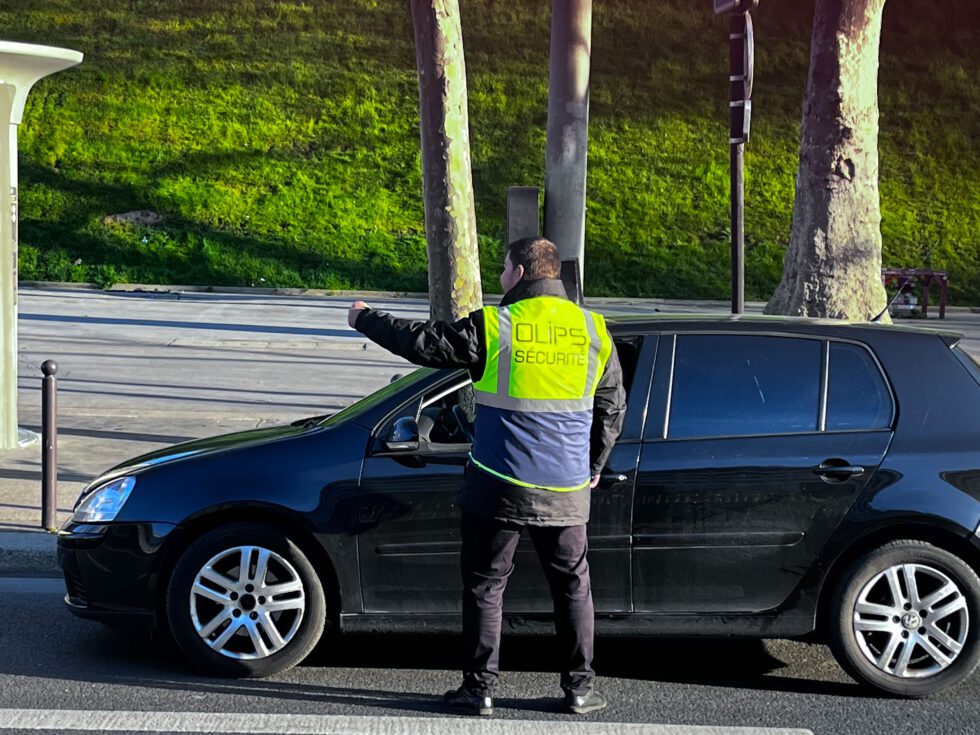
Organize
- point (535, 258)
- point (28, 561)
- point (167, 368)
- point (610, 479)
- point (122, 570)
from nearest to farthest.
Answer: point (535, 258), point (610, 479), point (122, 570), point (28, 561), point (167, 368)

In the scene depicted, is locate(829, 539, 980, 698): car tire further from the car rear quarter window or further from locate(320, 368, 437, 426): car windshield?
locate(320, 368, 437, 426): car windshield

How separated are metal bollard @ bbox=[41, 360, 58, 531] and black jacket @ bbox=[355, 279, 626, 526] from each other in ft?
11.0

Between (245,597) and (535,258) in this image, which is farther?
(245,597)

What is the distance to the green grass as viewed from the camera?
27.4m

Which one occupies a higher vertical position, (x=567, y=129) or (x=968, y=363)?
(x=567, y=129)

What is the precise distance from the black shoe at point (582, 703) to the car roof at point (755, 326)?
1.42 metres

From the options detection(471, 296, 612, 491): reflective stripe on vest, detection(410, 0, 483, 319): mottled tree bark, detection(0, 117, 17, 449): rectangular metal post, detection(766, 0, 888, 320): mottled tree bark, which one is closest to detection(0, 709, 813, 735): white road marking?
detection(471, 296, 612, 491): reflective stripe on vest

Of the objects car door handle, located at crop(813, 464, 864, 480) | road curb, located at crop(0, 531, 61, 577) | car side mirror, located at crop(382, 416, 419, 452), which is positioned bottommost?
road curb, located at crop(0, 531, 61, 577)

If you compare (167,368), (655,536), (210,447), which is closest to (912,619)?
(655,536)

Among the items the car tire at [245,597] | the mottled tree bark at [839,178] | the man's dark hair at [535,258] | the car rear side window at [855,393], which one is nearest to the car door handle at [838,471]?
the car rear side window at [855,393]

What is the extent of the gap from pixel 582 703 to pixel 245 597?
1.35 meters

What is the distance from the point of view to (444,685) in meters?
5.07

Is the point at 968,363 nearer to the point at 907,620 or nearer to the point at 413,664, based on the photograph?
the point at 907,620

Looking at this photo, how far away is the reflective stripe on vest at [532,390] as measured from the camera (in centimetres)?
442
